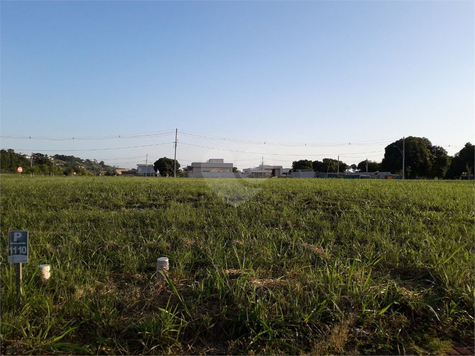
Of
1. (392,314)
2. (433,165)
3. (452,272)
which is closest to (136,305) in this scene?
(392,314)

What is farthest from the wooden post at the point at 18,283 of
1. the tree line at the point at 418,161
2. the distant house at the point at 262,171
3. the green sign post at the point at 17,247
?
the tree line at the point at 418,161

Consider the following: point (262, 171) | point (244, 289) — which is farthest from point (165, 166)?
point (244, 289)

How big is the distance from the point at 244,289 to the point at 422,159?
62931mm

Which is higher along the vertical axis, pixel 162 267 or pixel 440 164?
pixel 440 164

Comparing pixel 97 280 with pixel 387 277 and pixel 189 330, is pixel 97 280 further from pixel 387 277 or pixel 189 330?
pixel 387 277

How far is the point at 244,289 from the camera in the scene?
9.03 ft

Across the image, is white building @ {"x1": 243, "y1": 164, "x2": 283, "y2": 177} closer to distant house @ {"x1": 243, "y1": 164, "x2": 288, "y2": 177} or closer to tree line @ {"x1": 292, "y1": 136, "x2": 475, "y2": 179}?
distant house @ {"x1": 243, "y1": 164, "x2": 288, "y2": 177}

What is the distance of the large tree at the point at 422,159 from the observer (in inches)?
2103

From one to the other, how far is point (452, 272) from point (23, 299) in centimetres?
450

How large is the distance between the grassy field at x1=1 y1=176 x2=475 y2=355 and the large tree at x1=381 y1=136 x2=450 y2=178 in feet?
191

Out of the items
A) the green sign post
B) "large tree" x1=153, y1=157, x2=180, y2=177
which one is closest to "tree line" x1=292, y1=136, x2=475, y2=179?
"large tree" x1=153, y1=157, x2=180, y2=177

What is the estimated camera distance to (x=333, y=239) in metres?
4.46

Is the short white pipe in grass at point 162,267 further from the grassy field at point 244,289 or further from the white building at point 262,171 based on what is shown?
the white building at point 262,171

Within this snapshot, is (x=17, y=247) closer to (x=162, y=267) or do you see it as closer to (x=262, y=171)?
(x=162, y=267)
